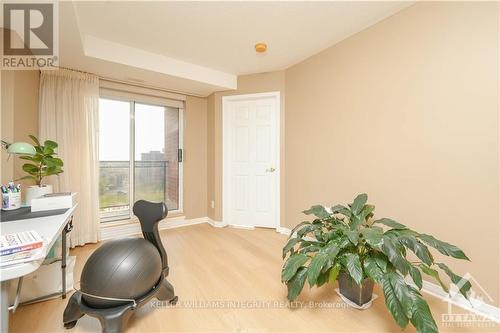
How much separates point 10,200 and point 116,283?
1.19 m

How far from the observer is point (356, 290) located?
5.17 ft

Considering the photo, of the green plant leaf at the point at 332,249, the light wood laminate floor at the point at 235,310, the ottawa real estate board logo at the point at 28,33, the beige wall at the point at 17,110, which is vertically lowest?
the light wood laminate floor at the point at 235,310

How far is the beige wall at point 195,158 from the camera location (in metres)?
3.66

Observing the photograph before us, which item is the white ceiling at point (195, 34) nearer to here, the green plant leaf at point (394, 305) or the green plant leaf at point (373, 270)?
the green plant leaf at point (373, 270)

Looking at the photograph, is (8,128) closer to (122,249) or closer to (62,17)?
(62,17)

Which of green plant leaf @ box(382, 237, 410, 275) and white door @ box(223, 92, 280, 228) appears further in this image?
white door @ box(223, 92, 280, 228)

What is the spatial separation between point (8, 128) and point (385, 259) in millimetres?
3178

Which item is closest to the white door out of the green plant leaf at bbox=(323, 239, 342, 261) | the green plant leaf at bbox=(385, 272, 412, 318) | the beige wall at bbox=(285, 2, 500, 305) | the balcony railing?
the beige wall at bbox=(285, 2, 500, 305)

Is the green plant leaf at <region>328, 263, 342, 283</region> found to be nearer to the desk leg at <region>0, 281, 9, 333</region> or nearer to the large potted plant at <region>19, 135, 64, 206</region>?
the desk leg at <region>0, 281, 9, 333</region>

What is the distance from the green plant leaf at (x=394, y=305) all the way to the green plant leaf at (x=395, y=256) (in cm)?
10

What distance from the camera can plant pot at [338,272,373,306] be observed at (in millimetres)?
1557

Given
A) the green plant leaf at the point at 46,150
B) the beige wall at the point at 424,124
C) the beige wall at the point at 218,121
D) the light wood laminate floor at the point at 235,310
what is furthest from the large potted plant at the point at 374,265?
the green plant leaf at the point at 46,150

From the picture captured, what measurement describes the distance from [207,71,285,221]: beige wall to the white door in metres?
0.09

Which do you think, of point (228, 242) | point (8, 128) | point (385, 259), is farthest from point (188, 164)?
point (385, 259)
